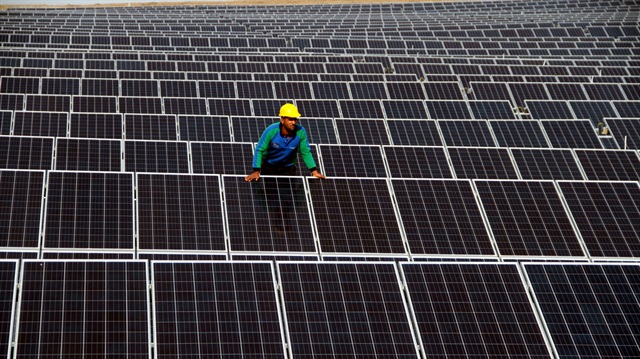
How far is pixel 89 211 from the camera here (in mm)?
12852

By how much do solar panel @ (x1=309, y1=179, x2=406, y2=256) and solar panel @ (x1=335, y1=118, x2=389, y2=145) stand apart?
6258mm

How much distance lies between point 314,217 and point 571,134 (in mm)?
11417

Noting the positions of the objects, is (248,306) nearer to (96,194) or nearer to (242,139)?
(96,194)

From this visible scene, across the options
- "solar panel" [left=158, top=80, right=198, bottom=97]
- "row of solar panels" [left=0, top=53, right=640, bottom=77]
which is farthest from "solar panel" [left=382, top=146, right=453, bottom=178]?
"row of solar panels" [left=0, top=53, right=640, bottom=77]

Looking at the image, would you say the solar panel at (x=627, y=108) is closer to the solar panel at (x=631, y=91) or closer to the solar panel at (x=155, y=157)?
the solar panel at (x=631, y=91)

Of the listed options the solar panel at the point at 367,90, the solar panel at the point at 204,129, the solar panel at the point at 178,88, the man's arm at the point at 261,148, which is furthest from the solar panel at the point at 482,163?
the solar panel at the point at 178,88

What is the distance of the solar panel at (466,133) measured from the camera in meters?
21.4

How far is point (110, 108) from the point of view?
912 inches

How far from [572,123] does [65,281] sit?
16.6 meters

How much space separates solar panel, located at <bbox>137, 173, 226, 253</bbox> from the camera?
12.6m

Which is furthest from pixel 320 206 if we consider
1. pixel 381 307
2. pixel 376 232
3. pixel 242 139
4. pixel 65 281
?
pixel 242 139

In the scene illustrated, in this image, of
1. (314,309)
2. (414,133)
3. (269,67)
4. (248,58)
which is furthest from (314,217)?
(248,58)

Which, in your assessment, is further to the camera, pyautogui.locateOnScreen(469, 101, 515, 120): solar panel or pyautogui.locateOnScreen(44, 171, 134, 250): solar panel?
pyautogui.locateOnScreen(469, 101, 515, 120): solar panel

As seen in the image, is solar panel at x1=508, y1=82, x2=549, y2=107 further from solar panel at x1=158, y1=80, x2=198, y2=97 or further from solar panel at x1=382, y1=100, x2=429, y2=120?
solar panel at x1=158, y1=80, x2=198, y2=97
